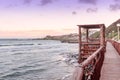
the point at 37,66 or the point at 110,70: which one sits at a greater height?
the point at 110,70

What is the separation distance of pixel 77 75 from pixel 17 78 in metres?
16.5

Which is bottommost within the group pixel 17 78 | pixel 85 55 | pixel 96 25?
pixel 17 78

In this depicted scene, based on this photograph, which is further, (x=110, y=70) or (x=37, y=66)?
(x=37, y=66)

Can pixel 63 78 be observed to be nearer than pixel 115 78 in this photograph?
No

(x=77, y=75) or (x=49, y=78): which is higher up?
(x=77, y=75)

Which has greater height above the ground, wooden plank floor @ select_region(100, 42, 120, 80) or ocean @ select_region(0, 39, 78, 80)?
wooden plank floor @ select_region(100, 42, 120, 80)

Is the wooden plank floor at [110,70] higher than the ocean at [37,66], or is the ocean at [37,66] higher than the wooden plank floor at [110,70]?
the wooden plank floor at [110,70]

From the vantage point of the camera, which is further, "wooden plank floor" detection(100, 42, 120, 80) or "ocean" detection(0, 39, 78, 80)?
"ocean" detection(0, 39, 78, 80)

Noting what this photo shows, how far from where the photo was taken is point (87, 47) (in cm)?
2166

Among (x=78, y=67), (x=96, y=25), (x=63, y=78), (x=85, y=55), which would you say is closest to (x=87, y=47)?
(x=85, y=55)

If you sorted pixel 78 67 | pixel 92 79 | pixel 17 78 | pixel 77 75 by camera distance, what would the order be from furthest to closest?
pixel 17 78 → pixel 92 79 → pixel 78 67 → pixel 77 75

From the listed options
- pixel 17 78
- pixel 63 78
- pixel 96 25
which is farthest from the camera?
pixel 96 25

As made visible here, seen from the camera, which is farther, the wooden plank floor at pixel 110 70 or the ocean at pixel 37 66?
the ocean at pixel 37 66

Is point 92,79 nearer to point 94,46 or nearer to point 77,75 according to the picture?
point 77,75
